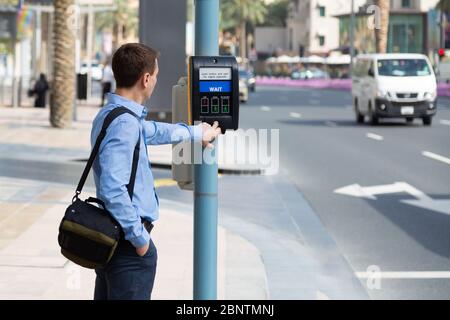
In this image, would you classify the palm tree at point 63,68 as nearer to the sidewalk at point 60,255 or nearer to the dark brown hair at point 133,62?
the sidewalk at point 60,255

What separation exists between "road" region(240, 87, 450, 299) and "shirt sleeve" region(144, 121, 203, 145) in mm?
3874

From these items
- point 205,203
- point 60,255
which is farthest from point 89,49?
point 205,203

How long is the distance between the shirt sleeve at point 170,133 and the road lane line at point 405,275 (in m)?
4.67

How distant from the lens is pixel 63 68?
97.2ft

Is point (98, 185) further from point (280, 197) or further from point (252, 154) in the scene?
point (252, 154)

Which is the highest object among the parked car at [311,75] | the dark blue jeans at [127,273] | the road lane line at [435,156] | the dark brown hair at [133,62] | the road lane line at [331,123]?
the parked car at [311,75]

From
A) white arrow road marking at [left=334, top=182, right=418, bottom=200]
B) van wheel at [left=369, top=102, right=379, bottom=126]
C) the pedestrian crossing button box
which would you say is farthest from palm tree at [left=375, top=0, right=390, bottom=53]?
the pedestrian crossing button box

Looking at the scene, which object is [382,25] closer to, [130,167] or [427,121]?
[427,121]

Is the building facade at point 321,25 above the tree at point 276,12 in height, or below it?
below

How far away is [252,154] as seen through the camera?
22641 mm

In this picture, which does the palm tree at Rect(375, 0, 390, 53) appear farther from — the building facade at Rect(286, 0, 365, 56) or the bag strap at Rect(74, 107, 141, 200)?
the building facade at Rect(286, 0, 365, 56)

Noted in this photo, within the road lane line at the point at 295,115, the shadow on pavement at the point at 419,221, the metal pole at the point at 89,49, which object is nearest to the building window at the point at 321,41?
the metal pole at the point at 89,49

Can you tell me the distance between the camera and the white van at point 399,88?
32094 mm
